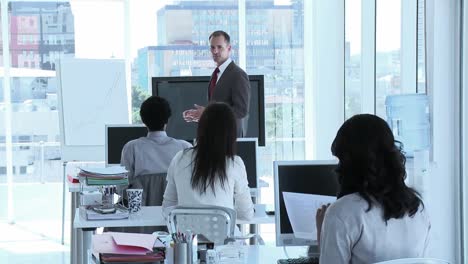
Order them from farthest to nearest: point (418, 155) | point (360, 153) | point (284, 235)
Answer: point (418, 155) < point (284, 235) < point (360, 153)

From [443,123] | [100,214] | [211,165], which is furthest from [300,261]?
[443,123]

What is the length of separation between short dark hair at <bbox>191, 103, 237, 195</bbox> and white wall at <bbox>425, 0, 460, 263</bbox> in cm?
195

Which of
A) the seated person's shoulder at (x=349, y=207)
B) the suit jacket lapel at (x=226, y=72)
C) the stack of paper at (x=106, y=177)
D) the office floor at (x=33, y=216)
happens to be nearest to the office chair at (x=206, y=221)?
the stack of paper at (x=106, y=177)

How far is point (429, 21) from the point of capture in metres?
5.21

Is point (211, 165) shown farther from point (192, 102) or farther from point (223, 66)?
point (192, 102)

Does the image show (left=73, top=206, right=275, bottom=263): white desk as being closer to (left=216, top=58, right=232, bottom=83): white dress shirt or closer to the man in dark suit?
the man in dark suit

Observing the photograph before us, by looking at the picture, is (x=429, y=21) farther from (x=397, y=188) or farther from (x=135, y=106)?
(x=135, y=106)

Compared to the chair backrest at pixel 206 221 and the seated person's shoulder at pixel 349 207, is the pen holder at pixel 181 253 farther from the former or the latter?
the chair backrest at pixel 206 221

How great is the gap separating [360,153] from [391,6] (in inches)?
175

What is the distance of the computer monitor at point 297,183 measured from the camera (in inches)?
128

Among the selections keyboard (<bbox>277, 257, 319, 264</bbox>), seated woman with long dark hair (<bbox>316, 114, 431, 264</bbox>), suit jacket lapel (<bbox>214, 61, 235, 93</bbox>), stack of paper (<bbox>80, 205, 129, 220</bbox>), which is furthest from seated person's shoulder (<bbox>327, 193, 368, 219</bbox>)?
suit jacket lapel (<bbox>214, 61, 235, 93</bbox>)

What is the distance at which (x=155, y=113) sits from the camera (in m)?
4.80

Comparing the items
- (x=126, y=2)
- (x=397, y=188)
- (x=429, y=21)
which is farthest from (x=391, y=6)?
(x=397, y=188)

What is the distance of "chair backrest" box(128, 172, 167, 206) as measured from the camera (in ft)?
15.6
